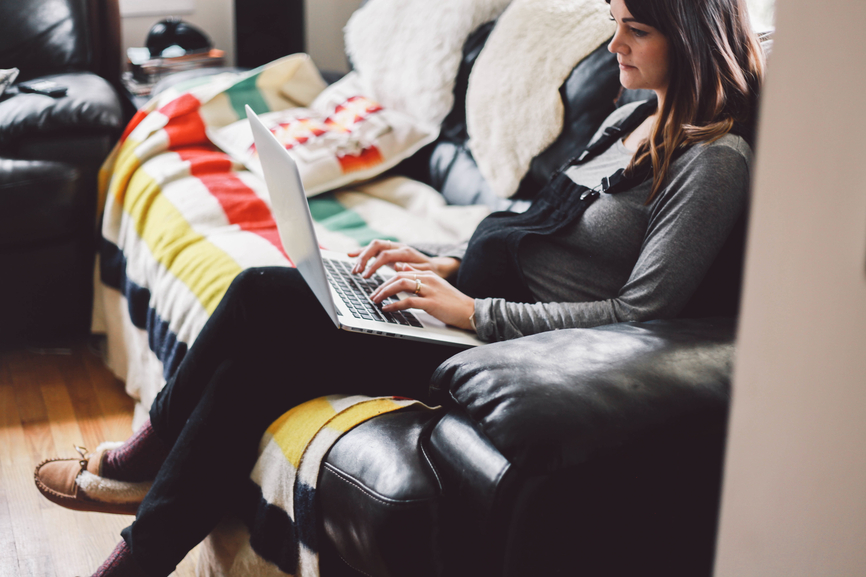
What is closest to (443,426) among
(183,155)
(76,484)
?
(76,484)

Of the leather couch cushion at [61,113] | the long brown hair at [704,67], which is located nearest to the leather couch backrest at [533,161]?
the long brown hair at [704,67]

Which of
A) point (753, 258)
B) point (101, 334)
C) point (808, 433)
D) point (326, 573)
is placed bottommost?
point (101, 334)

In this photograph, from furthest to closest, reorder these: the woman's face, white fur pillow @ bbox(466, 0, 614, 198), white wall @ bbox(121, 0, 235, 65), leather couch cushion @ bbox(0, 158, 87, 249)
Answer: white wall @ bbox(121, 0, 235, 65) → leather couch cushion @ bbox(0, 158, 87, 249) → white fur pillow @ bbox(466, 0, 614, 198) → the woman's face

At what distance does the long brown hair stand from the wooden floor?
1092 mm

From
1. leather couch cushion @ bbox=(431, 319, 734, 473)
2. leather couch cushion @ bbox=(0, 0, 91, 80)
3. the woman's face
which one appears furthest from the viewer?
leather couch cushion @ bbox=(0, 0, 91, 80)

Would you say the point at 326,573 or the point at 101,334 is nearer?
the point at 326,573

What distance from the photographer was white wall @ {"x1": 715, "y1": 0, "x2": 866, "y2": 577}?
1.45 feet

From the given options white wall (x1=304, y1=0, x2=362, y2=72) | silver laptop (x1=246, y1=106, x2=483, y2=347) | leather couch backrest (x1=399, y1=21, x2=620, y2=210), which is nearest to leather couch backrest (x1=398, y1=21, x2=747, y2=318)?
leather couch backrest (x1=399, y1=21, x2=620, y2=210)

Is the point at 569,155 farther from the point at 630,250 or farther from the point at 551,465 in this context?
the point at 551,465

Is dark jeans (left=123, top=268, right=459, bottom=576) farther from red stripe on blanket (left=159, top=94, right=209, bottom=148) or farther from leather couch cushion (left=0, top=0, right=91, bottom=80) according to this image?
leather couch cushion (left=0, top=0, right=91, bottom=80)

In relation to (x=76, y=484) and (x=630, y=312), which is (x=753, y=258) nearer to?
(x=630, y=312)

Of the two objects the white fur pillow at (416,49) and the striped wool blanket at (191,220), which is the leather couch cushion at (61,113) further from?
the white fur pillow at (416,49)

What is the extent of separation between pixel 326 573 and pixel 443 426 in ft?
0.93

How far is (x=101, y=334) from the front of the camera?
85.6 inches
